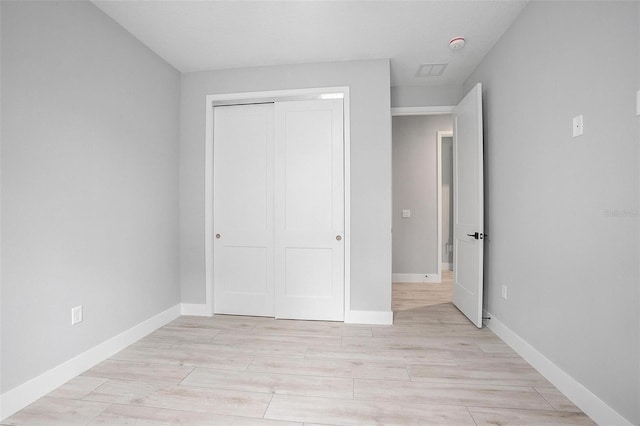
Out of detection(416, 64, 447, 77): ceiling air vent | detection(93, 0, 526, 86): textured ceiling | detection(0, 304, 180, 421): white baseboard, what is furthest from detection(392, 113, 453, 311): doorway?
detection(0, 304, 180, 421): white baseboard

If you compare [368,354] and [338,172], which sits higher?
[338,172]

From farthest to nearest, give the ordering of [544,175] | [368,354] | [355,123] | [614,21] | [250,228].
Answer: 1. [250,228]
2. [355,123]
3. [368,354]
4. [544,175]
5. [614,21]

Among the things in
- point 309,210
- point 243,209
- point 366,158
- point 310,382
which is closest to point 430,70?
point 366,158

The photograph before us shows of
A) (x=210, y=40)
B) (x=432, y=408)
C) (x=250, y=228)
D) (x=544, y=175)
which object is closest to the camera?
(x=432, y=408)

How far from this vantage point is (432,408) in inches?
65.5

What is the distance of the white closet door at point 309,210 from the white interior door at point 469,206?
126 cm

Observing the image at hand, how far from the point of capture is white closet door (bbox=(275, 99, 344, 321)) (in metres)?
3.01

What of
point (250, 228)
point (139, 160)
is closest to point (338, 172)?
point (250, 228)

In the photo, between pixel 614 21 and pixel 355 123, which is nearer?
pixel 614 21

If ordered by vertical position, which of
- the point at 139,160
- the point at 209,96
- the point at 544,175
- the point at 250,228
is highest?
the point at 209,96

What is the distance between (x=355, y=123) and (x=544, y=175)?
5.40 feet

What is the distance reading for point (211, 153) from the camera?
319 centimetres

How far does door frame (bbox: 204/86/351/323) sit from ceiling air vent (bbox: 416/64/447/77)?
0.90m

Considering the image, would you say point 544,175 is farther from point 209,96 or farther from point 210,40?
point 209,96
